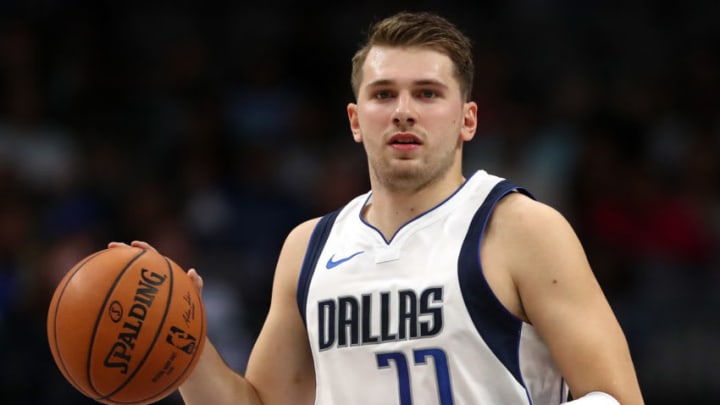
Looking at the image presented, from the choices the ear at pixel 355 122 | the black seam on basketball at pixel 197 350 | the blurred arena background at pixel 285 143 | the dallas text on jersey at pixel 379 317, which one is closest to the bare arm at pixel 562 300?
the dallas text on jersey at pixel 379 317

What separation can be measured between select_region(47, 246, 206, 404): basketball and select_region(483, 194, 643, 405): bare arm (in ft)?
3.41

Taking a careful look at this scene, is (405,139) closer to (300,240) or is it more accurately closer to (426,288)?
(426,288)

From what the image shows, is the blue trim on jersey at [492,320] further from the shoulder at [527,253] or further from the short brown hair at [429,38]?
the short brown hair at [429,38]

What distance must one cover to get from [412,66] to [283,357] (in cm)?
117

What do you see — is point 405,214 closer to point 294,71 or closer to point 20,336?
point 20,336

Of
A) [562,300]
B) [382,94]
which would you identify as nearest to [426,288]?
[562,300]

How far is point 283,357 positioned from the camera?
4371mm

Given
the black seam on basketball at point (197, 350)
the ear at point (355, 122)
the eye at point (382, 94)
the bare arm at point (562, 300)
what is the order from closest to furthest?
the bare arm at point (562, 300) < the black seam on basketball at point (197, 350) < the eye at point (382, 94) < the ear at point (355, 122)

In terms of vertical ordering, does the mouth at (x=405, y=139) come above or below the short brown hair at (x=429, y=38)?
below

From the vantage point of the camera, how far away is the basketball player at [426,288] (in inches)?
145

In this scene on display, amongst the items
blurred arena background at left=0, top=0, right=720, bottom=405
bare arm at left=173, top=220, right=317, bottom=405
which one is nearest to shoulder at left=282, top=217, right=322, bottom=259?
bare arm at left=173, top=220, right=317, bottom=405

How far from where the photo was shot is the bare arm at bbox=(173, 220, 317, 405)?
14.2ft

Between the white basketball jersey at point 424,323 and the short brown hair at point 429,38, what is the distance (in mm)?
371

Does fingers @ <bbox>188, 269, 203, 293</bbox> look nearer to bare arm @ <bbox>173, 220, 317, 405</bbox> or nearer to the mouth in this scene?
bare arm @ <bbox>173, 220, 317, 405</bbox>
